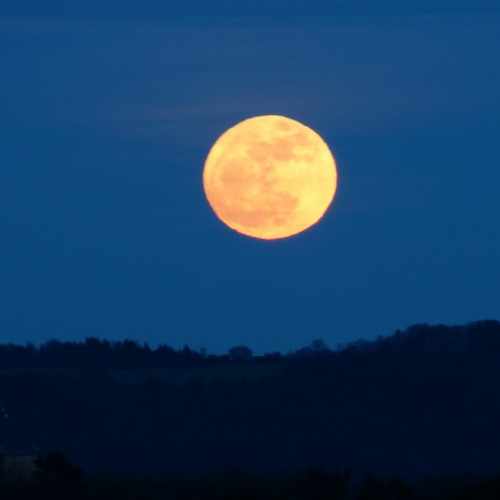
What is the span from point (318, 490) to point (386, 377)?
76.4 m

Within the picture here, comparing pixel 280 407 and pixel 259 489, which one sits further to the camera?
pixel 280 407

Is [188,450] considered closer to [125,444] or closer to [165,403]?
[125,444]

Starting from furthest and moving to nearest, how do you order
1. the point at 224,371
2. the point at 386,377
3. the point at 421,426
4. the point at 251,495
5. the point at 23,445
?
the point at 224,371 → the point at 386,377 → the point at 421,426 → the point at 23,445 → the point at 251,495

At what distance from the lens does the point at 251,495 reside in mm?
40469

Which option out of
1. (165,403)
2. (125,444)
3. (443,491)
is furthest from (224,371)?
(443,491)

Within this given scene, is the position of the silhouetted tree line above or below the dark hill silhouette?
below

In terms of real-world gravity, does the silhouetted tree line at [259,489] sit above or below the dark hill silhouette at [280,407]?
below

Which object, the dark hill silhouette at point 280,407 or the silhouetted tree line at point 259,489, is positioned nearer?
the silhouetted tree line at point 259,489

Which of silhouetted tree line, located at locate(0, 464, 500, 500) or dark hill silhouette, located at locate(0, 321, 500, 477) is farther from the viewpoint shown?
dark hill silhouette, located at locate(0, 321, 500, 477)

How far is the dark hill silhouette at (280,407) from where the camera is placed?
343 ft

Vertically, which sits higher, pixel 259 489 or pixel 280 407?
pixel 280 407

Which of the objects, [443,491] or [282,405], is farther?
[282,405]

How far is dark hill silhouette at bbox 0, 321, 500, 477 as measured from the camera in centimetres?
10469

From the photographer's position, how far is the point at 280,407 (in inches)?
4569
